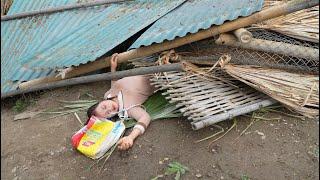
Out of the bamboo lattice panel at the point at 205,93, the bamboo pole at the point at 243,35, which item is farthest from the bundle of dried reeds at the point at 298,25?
the bamboo lattice panel at the point at 205,93

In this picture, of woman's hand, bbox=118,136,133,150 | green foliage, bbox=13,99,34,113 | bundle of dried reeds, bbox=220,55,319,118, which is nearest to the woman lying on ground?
woman's hand, bbox=118,136,133,150

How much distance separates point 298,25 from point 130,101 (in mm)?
1493

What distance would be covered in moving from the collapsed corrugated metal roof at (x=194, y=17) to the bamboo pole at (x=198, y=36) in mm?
46

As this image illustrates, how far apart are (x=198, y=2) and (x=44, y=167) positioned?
1863mm

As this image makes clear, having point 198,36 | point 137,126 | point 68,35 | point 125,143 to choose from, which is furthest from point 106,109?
point 198,36

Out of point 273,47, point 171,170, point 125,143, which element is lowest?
A: point 171,170

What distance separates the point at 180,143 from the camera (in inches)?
132

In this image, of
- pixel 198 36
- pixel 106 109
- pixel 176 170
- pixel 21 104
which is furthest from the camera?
pixel 21 104

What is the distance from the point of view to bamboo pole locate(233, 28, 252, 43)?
315 cm

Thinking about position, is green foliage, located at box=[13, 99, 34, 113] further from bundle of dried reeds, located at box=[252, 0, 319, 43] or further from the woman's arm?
bundle of dried reeds, located at box=[252, 0, 319, 43]

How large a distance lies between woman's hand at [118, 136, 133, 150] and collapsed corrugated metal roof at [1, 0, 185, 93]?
67cm

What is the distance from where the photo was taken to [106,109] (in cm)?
371

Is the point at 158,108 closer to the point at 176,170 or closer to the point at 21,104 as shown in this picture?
the point at 176,170

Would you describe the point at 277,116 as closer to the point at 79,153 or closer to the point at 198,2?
the point at 198,2
